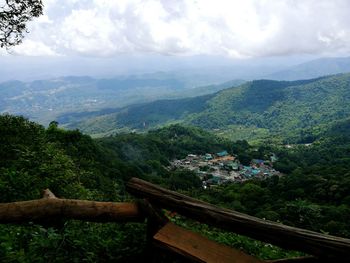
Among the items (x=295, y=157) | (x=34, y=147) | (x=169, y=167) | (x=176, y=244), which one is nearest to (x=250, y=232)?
(x=176, y=244)

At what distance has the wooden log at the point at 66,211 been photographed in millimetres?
4496

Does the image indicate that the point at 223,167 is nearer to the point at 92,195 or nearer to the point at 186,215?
the point at 92,195

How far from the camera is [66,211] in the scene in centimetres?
468

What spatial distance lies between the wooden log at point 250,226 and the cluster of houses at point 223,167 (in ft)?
266

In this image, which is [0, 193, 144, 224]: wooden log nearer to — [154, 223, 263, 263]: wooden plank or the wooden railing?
the wooden railing

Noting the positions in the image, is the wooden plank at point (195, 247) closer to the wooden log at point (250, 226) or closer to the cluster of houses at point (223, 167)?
the wooden log at point (250, 226)

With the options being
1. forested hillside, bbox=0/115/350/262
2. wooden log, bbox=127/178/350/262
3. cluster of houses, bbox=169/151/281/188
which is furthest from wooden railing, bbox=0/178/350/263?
cluster of houses, bbox=169/151/281/188

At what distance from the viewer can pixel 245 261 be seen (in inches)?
164

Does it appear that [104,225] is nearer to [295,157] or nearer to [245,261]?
[245,261]

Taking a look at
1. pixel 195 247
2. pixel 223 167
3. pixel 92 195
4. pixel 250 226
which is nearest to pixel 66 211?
pixel 195 247

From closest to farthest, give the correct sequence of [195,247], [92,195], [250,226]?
1. [250,226]
2. [195,247]
3. [92,195]

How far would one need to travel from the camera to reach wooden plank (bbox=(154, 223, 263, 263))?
4191mm

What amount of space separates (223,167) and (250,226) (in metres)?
105

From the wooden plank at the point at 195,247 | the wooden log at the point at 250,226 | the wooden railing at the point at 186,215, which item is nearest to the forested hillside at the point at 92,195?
the wooden railing at the point at 186,215
